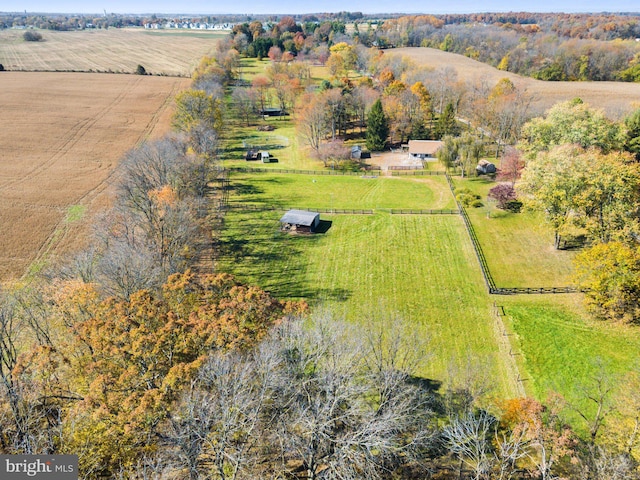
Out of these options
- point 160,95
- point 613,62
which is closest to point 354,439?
point 160,95

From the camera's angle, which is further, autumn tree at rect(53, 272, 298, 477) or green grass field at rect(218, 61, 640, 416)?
green grass field at rect(218, 61, 640, 416)

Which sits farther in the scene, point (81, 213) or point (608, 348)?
point (81, 213)

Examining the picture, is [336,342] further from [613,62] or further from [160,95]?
[613,62]

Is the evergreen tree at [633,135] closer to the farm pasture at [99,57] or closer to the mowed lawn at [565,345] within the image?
the mowed lawn at [565,345]

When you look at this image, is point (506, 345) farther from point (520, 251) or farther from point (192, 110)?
point (192, 110)

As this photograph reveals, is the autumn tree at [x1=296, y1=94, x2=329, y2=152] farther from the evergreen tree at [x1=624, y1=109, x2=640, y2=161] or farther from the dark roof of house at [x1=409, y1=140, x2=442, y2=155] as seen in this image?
the evergreen tree at [x1=624, y1=109, x2=640, y2=161]

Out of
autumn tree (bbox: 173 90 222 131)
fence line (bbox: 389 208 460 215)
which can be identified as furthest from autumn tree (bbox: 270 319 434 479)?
autumn tree (bbox: 173 90 222 131)

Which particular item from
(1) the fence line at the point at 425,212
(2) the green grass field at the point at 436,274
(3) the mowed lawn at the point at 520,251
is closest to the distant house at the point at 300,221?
(2) the green grass field at the point at 436,274
